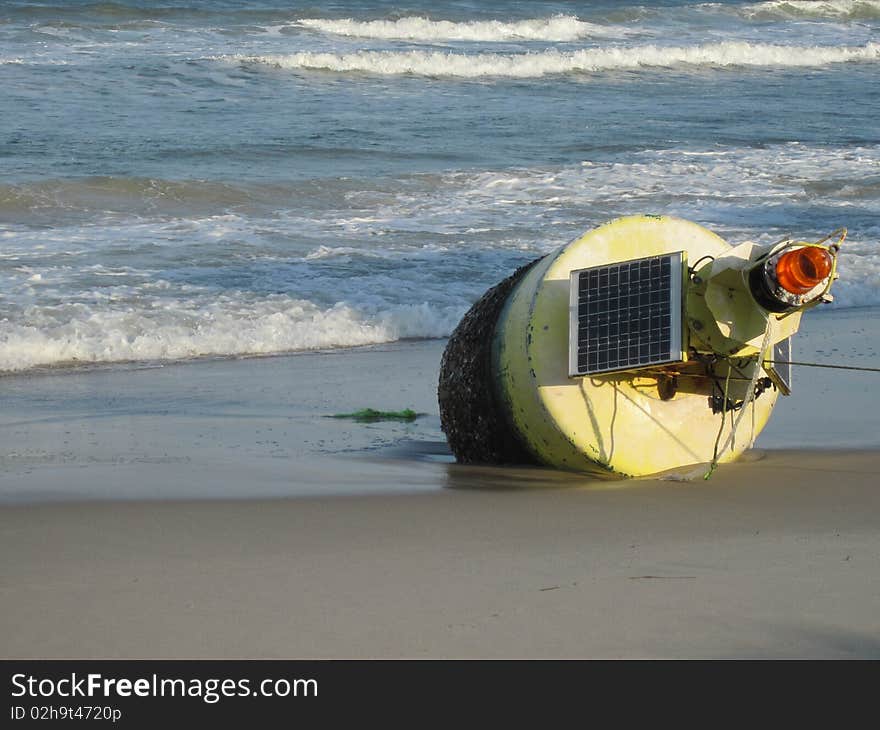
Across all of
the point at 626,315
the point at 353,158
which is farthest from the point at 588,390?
the point at 353,158

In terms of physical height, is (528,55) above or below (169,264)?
above

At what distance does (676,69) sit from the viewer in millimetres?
23844

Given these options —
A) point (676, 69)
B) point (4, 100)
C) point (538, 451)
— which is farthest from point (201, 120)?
point (538, 451)

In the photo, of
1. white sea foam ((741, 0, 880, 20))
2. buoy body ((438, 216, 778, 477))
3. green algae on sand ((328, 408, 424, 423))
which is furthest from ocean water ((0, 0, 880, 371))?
white sea foam ((741, 0, 880, 20))

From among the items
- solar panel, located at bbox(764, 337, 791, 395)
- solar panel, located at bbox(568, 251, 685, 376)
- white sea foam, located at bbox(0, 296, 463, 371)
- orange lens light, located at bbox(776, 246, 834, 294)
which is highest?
orange lens light, located at bbox(776, 246, 834, 294)

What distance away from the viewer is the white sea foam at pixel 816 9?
3103cm

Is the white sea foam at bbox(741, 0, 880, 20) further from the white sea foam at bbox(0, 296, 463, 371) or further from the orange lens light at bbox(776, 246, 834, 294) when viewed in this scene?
the orange lens light at bbox(776, 246, 834, 294)

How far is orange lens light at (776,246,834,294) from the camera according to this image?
4316 mm

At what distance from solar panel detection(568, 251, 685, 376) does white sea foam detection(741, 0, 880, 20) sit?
27.6m

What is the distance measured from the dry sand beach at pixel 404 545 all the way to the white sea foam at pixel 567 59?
1583 centimetres

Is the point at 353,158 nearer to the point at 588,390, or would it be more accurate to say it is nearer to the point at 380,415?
the point at 380,415

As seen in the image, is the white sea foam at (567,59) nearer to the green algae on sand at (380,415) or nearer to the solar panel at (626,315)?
the green algae on sand at (380,415)
